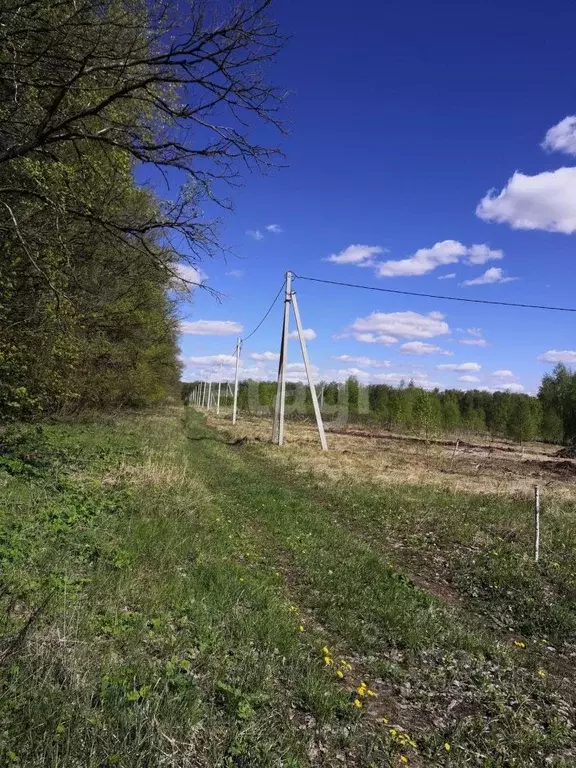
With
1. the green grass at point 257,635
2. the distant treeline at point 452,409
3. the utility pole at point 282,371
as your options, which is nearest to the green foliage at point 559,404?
the distant treeline at point 452,409

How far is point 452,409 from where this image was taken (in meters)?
58.4

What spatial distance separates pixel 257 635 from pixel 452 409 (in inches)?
2268

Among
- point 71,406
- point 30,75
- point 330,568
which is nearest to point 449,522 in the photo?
point 330,568

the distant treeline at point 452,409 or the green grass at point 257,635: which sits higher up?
the distant treeline at point 452,409

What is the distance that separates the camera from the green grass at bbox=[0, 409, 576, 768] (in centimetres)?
290

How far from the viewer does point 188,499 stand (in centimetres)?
835

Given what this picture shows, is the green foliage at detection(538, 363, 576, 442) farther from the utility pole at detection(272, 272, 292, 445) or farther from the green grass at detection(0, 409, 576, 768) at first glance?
the green grass at detection(0, 409, 576, 768)

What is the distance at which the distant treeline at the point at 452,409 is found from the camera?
163 ft

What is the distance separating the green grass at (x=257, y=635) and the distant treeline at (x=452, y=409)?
38.9 metres

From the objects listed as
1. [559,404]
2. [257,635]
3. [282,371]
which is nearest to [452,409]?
[559,404]

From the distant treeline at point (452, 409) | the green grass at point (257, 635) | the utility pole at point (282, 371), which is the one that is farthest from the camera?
the distant treeline at point (452, 409)

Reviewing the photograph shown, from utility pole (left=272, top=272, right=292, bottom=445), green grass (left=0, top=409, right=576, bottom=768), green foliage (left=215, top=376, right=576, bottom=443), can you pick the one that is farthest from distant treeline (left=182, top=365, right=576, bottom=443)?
green grass (left=0, top=409, right=576, bottom=768)

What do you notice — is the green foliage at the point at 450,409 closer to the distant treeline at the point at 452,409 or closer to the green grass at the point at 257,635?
the distant treeline at the point at 452,409

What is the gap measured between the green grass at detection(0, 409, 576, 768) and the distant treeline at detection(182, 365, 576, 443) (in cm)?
3893
